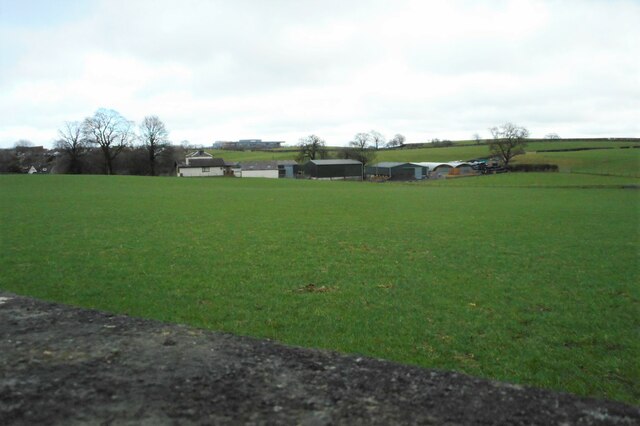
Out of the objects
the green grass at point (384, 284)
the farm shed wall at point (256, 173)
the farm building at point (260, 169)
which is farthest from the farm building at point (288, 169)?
the green grass at point (384, 284)

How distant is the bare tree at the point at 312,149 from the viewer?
12875cm

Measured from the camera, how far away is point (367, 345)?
739cm

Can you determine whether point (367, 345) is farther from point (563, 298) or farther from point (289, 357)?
point (563, 298)

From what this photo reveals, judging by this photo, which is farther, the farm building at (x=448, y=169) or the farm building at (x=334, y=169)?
the farm building at (x=334, y=169)

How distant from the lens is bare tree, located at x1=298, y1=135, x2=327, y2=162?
12875 centimetres

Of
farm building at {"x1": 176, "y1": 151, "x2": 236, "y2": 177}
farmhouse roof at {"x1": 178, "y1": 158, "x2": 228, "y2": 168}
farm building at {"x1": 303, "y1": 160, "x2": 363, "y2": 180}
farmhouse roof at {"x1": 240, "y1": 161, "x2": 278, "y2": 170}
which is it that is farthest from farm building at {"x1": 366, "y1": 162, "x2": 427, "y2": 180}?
farmhouse roof at {"x1": 178, "y1": 158, "x2": 228, "y2": 168}

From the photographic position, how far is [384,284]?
37.1 ft

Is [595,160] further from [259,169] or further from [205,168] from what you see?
[205,168]

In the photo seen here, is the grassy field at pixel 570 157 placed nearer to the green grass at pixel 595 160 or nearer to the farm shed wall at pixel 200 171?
the green grass at pixel 595 160

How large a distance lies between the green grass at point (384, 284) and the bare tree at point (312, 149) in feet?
350

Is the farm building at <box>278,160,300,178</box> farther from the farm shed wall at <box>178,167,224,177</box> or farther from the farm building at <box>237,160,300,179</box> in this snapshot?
the farm shed wall at <box>178,167,224,177</box>

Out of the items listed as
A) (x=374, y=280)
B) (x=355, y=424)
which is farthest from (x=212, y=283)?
(x=355, y=424)

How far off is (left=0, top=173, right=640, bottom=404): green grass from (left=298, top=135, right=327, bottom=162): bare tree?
350ft

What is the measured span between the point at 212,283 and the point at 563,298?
8.24 meters
